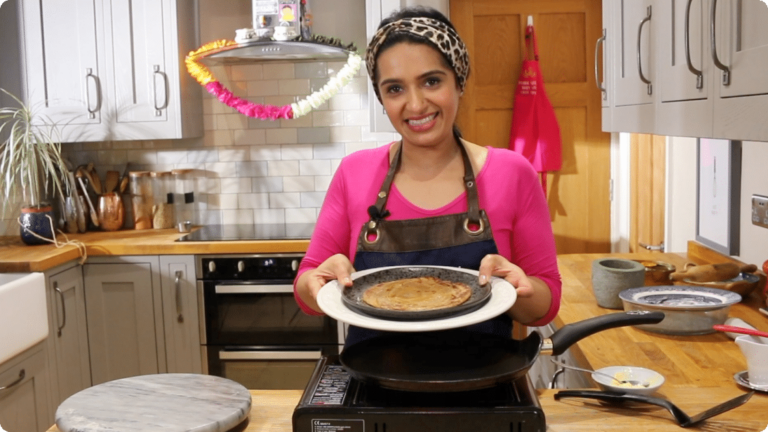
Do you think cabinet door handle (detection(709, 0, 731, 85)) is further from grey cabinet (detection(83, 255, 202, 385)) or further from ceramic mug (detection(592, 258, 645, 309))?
grey cabinet (detection(83, 255, 202, 385))

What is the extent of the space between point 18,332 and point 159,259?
0.89m

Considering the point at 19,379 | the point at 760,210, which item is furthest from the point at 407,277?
the point at 19,379

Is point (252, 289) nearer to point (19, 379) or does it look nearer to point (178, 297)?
point (178, 297)

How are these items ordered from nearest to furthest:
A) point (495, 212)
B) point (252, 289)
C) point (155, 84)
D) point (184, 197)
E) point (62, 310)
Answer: point (495, 212) → point (62, 310) → point (252, 289) → point (155, 84) → point (184, 197)

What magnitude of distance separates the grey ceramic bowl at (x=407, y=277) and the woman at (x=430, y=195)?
0.58 feet

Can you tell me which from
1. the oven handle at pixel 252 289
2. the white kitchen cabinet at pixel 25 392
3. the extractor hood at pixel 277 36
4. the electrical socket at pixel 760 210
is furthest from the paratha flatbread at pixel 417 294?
the extractor hood at pixel 277 36

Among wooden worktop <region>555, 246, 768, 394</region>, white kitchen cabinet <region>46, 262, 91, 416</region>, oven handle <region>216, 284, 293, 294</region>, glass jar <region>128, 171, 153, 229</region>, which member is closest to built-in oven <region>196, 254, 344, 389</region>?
oven handle <region>216, 284, 293, 294</region>

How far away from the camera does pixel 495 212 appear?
1.67 meters

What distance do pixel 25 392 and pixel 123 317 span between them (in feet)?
2.20

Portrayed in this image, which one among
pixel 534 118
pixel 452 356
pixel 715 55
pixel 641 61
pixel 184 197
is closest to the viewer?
pixel 452 356

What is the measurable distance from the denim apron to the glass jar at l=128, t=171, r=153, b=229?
2599mm

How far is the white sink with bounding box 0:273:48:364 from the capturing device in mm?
2592

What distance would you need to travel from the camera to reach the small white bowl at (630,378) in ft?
4.89

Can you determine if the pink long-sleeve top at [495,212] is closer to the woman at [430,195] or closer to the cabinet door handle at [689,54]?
the woman at [430,195]
